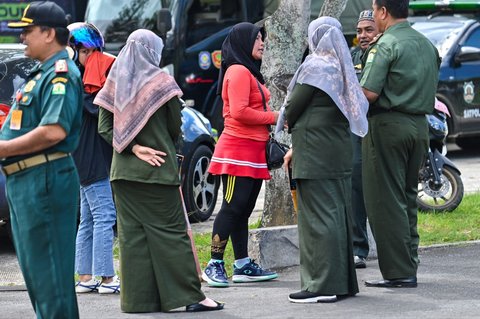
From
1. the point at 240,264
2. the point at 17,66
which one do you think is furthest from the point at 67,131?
the point at 17,66

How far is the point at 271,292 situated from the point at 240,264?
54cm

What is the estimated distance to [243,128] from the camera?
28.9 ft

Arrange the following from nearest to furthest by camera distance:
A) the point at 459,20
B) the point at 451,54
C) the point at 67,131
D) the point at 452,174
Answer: the point at 67,131 → the point at 452,174 → the point at 451,54 → the point at 459,20

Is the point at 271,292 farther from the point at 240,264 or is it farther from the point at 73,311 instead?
the point at 73,311

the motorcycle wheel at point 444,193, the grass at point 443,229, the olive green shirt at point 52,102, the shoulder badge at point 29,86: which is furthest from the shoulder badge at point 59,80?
the motorcycle wheel at point 444,193

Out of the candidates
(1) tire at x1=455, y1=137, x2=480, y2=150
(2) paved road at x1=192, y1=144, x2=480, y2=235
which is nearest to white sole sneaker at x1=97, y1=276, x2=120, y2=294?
(2) paved road at x1=192, y1=144, x2=480, y2=235

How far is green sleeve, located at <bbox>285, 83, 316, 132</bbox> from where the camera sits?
799 cm

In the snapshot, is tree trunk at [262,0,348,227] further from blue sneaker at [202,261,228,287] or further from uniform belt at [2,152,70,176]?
uniform belt at [2,152,70,176]

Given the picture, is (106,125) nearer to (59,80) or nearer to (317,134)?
(317,134)

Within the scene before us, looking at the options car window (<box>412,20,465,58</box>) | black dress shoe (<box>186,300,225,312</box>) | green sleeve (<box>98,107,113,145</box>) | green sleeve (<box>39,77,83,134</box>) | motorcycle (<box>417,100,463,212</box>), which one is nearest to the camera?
green sleeve (<box>39,77,83,134</box>)

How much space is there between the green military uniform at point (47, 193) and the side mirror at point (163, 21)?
10773 millimetres

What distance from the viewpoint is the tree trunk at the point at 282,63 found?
33.5 ft

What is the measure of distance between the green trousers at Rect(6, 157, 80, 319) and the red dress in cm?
250

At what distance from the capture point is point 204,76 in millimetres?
18016
